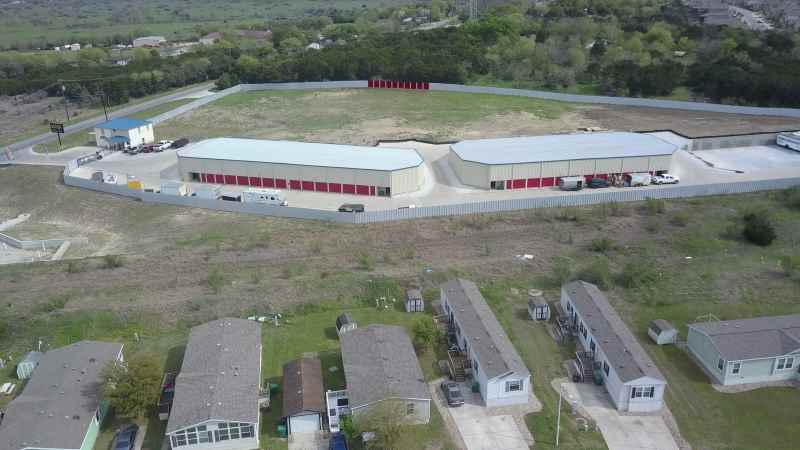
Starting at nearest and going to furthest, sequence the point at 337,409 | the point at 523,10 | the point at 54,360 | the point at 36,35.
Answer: the point at 337,409 < the point at 54,360 < the point at 523,10 < the point at 36,35

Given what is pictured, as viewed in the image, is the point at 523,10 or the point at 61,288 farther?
the point at 523,10

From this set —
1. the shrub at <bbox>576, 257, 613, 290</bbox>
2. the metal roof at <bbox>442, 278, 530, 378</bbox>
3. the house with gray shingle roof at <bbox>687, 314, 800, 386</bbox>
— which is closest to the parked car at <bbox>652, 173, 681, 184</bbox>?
the shrub at <bbox>576, 257, 613, 290</bbox>

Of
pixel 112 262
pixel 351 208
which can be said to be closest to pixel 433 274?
pixel 351 208

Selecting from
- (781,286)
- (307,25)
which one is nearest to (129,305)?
(781,286)

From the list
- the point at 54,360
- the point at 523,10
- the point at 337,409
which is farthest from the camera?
the point at 523,10

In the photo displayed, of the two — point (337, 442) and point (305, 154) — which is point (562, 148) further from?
point (337, 442)

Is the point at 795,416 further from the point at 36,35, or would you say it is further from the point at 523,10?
the point at 36,35

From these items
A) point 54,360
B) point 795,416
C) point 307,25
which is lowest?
point 795,416

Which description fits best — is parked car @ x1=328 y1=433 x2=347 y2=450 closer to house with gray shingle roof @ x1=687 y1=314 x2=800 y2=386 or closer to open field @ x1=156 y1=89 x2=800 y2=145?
house with gray shingle roof @ x1=687 y1=314 x2=800 y2=386
